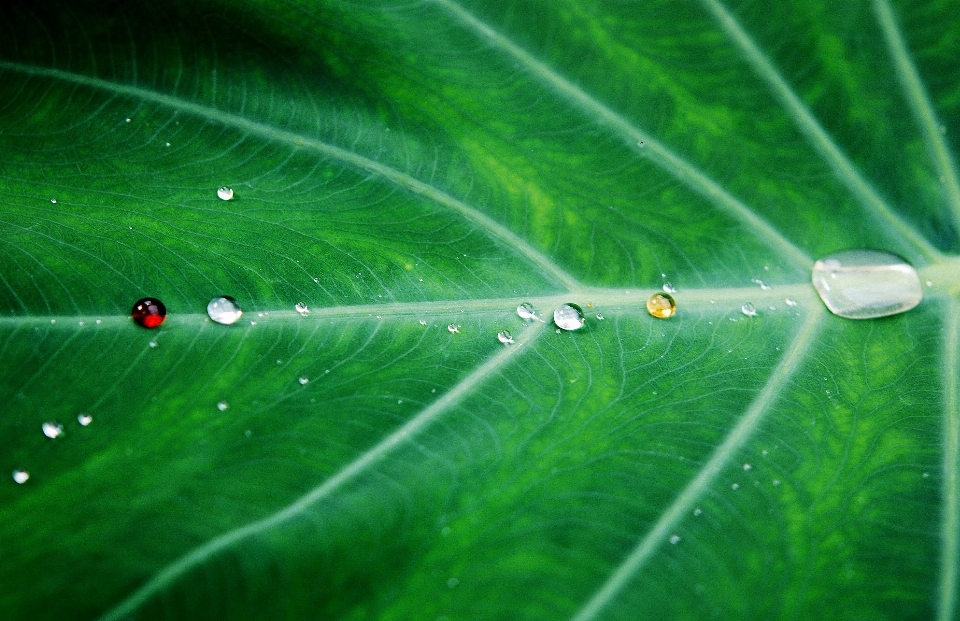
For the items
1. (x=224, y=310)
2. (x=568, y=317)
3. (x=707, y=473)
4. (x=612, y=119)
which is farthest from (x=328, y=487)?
(x=612, y=119)

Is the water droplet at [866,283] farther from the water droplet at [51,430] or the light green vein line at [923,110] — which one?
the water droplet at [51,430]

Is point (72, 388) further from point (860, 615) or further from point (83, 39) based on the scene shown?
point (860, 615)

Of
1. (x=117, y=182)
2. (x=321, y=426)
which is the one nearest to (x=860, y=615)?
(x=321, y=426)

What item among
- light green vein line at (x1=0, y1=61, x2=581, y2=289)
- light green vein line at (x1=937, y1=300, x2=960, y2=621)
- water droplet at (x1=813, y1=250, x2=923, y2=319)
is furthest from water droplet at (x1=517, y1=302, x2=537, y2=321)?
light green vein line at (x1=937, y1=300, x2=960, y2=621)

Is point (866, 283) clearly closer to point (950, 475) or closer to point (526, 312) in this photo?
point (950, 475)

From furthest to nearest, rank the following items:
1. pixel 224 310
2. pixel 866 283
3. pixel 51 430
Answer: pixel 866 283 → pixel 224 310 → pixel 51 430

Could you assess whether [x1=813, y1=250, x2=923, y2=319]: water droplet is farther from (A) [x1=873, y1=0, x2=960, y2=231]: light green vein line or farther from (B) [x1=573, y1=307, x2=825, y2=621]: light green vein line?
(A) [x1=873, y1=0, x2=960, y2=231]: light green vein line
